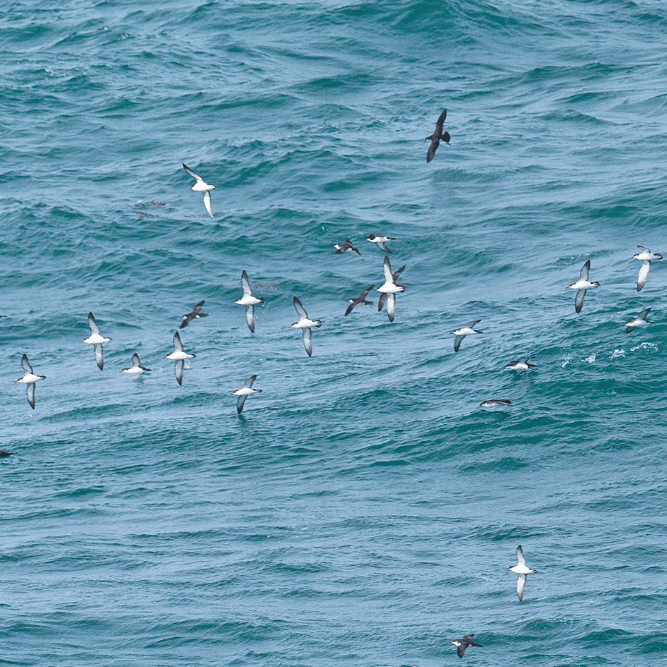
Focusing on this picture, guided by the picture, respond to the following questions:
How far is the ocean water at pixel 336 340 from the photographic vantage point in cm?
4581

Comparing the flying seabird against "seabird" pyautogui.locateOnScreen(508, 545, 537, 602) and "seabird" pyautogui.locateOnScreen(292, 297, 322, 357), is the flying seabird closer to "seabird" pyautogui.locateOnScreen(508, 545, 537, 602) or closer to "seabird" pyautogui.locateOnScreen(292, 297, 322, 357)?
"seabird" pyautogui.locateOnScreen(292, 297, 322, 357)

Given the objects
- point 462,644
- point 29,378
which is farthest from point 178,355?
point 462,644

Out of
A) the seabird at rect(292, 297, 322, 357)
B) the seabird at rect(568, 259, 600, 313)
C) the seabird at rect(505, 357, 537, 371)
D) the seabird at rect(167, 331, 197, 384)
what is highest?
the seabird at rect(568, 259, 600, 313)

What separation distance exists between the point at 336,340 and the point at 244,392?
8214mm

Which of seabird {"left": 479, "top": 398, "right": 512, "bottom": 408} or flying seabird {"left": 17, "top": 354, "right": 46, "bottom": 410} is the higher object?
flying seabird {"left": 17, "top": 354, "right": 46, "bottom": 410}

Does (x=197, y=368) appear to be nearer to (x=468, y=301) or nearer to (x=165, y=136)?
(x=468, y=301)

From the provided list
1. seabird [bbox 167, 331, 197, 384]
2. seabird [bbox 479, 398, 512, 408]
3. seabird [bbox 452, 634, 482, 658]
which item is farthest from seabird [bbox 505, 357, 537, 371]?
seabird [bbox 452, 634, 482, 658]

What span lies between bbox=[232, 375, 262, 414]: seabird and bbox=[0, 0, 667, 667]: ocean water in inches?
23.5

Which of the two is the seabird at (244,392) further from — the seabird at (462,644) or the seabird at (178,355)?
the seabird at (462,644)

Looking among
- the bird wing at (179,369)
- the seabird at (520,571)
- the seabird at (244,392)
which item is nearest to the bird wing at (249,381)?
the seabird at (244,392)

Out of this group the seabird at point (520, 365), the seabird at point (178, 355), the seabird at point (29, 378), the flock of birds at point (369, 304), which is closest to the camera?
the flock of birds at point (369, 304)

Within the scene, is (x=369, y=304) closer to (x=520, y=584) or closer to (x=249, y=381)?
(x=249, y=381)

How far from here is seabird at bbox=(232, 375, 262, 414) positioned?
56.4 metres

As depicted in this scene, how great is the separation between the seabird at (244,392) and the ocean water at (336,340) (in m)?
0.60
